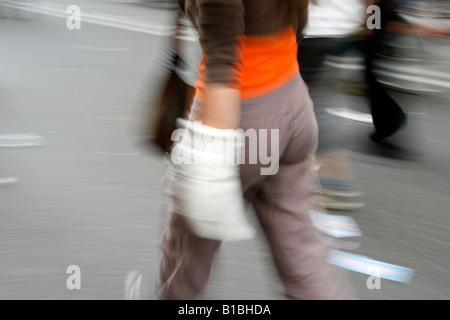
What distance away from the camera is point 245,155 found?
177 centimetres

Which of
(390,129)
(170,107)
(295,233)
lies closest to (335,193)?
(390,129)

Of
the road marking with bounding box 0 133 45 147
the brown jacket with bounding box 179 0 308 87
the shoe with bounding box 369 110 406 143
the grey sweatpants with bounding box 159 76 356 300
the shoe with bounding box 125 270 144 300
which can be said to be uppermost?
the road marking with bounding box 0 133 45 147

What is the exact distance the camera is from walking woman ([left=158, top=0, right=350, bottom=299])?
5.35 feet

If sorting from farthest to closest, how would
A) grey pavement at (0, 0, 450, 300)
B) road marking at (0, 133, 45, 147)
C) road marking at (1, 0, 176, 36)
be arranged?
road marking at (1, 0, 176, 36), road marking at (0, 133, 45, 147), grey pavement at (0, 0, 450, 300)

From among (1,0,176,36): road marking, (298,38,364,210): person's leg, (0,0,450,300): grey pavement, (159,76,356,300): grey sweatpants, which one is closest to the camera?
(159,76,356,300): grey sweatpants

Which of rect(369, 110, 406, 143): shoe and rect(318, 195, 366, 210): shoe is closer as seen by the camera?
rect(318, 195, 366, 210): shoe

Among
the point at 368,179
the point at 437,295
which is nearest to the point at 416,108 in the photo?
the point at 368,179

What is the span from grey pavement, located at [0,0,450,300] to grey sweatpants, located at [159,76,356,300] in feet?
0.70

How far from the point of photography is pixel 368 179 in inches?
173

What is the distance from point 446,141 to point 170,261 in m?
3.72

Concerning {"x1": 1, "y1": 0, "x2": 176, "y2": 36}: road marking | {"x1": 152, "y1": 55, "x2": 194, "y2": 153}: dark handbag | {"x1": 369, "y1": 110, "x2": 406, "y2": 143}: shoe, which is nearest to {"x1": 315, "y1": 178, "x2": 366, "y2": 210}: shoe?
{"x1": 369, "y1": 110, "x2": 406, "y2": 143}: shoe

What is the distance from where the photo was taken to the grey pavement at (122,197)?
3133 mm

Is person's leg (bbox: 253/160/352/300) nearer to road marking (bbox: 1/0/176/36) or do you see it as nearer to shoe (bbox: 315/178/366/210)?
shoe (bbox: 315/178/366/210)

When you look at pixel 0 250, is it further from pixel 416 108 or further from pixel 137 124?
pixel 416 108
